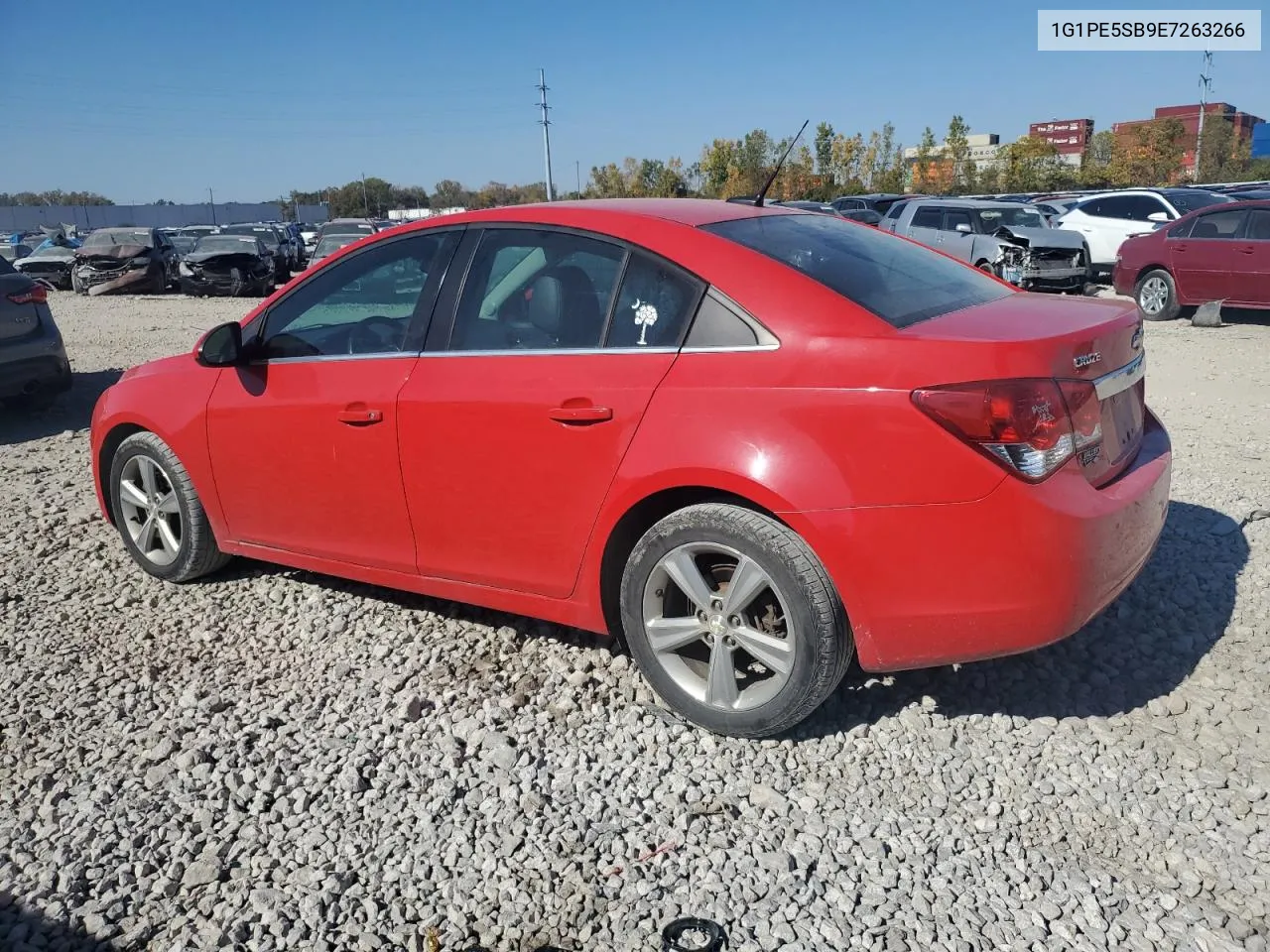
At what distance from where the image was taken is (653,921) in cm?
253

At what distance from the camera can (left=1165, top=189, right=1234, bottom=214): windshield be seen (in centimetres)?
1762

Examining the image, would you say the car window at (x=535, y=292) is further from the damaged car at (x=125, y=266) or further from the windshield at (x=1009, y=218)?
the damaged car at (x=125, y=266)

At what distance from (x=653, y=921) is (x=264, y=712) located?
176 cm

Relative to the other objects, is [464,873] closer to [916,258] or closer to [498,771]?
[498,771]

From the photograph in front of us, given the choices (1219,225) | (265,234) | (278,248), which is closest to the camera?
(1219,225)

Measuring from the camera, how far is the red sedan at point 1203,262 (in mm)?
12609

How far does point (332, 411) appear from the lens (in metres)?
3.91

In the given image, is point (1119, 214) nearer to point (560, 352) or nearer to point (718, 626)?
point (560, 352)

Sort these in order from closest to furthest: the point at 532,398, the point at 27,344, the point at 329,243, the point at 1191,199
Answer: the point at 532,398 → the point at 27,344 → the point at 1191,199 → the point at 329,243

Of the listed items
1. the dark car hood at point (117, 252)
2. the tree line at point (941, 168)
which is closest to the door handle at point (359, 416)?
the dark car hood at point (117, 252)

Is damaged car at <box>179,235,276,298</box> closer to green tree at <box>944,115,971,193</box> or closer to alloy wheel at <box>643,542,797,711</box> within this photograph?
alloy wheel at <box>643,542,797,711</box>

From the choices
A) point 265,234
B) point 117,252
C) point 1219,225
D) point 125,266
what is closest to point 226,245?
point 125,266

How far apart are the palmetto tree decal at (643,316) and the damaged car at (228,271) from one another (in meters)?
19.6

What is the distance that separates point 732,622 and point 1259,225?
40.7 feet
